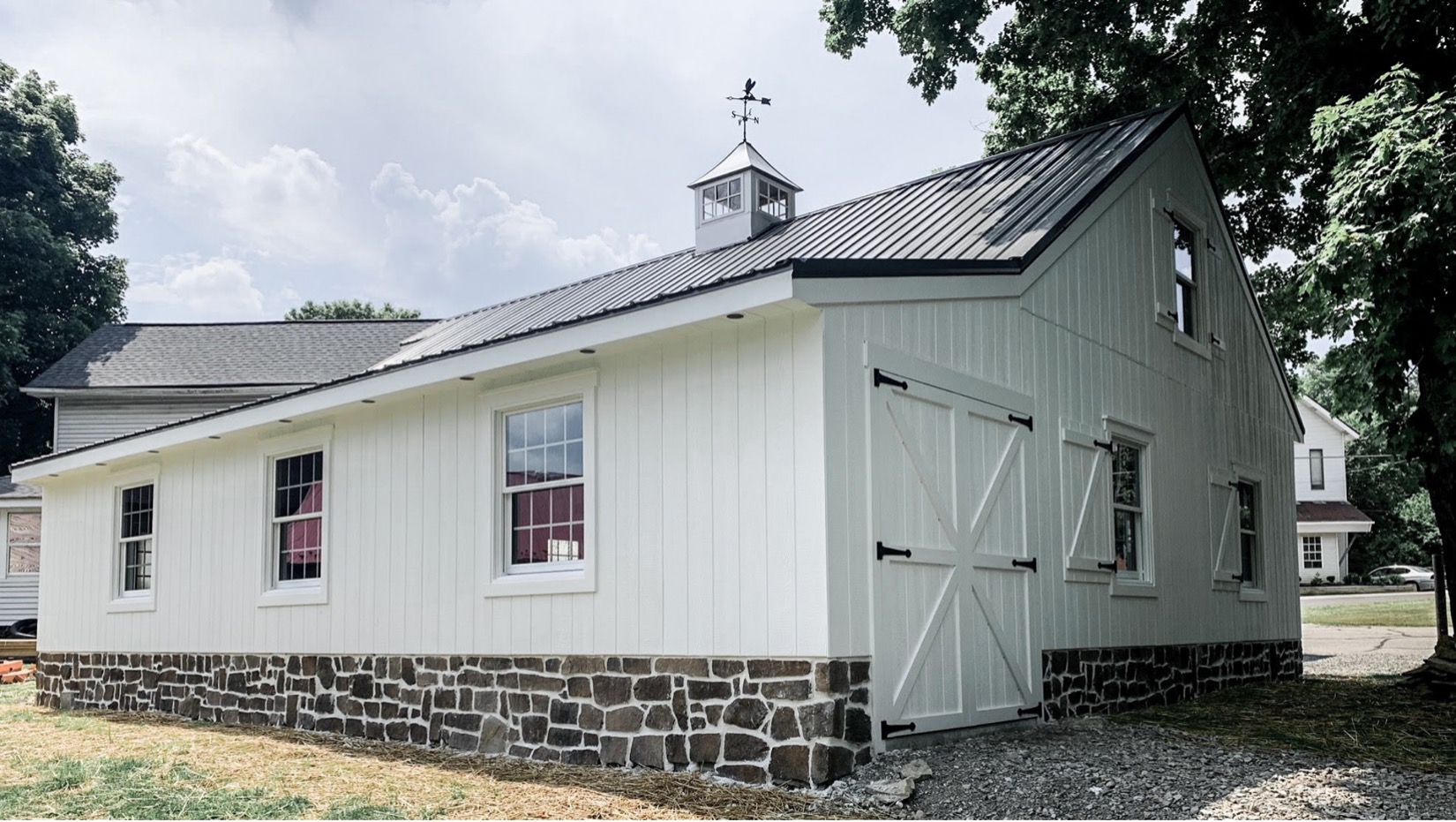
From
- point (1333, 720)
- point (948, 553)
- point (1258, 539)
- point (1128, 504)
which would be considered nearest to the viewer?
point (948, 553)

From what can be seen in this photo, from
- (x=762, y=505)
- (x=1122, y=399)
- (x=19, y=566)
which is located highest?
(x=1122, y=399)

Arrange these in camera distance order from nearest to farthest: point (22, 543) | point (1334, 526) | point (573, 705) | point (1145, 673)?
point (573, 705) → point (1145, 673) → point (22, 543) → point (1334, 526)

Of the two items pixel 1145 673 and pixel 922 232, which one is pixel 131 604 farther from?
pixel 1145 673

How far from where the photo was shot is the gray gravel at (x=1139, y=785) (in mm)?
6020

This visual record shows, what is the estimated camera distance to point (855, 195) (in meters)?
12.1

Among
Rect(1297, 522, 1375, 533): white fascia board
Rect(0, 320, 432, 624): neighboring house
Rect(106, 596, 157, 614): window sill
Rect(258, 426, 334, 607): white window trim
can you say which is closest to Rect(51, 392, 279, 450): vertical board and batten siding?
Rect(0, 320, 432, 624): neighboring house

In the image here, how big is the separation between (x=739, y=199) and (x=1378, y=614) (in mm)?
19056

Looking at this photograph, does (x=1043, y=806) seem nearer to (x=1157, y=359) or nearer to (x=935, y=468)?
(x=935, y=468)

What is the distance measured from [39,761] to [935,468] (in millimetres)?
6462

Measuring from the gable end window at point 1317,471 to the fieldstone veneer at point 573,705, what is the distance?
3802 cm

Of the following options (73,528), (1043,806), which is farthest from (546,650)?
(73,528)

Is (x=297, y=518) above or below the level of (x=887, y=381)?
below

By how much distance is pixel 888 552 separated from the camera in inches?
278

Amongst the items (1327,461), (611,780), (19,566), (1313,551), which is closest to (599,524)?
(611,780)
